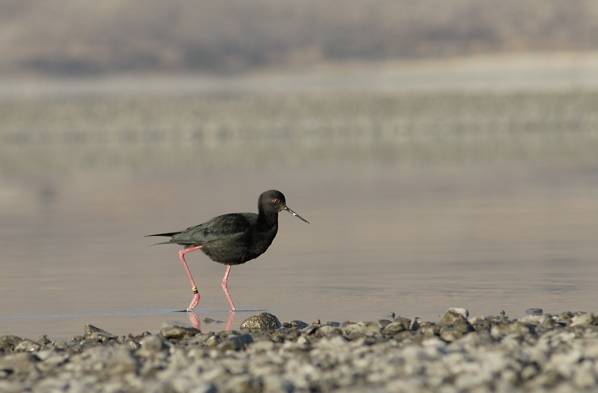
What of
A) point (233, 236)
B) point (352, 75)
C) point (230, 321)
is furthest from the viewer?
point (352, 75)

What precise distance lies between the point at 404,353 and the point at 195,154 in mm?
35709

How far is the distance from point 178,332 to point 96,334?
27.5 inches

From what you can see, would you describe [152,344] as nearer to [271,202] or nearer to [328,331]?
[328,331]

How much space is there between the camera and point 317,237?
2075 cm

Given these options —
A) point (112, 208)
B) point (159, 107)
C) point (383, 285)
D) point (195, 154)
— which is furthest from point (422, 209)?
point (159, 107)

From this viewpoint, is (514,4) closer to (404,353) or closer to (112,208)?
(112,208)

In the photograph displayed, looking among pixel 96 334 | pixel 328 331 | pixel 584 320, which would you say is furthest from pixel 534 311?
pixel 96 334

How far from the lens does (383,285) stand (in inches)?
617

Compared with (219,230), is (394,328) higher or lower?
lower

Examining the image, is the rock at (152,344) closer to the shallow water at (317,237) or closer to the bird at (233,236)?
the shallow water at (317,237)

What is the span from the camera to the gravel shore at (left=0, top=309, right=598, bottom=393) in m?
9.68

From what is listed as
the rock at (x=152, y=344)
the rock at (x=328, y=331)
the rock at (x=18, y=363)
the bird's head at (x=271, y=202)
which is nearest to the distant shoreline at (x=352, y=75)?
the bird's head at (x=271, y=202)

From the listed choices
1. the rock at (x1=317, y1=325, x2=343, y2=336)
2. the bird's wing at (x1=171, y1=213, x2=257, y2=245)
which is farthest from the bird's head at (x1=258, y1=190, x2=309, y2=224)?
the rock at (x1=317, y1=325, x2=343, y2=336)

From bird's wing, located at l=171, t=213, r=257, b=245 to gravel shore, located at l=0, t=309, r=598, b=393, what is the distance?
2.31 m
